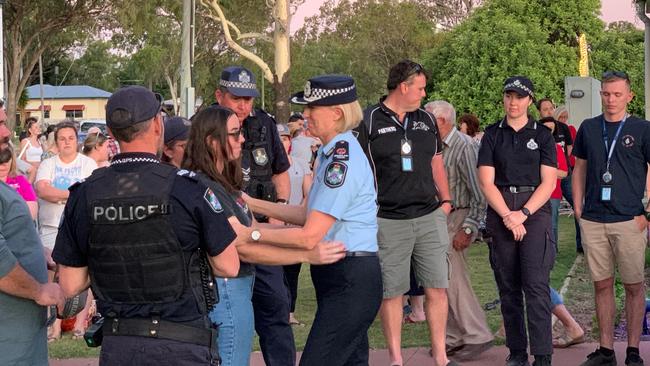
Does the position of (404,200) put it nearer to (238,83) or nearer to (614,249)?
(238,83)

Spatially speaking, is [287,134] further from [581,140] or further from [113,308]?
[113,308]

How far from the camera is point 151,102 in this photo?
3832 mm

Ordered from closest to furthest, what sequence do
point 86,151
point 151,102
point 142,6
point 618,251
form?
point 151,102
point 618,251
point 86,151
point 142,6

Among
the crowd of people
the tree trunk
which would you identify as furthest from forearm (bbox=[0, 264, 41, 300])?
the tree trunk

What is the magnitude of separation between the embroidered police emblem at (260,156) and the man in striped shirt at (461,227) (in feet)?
5.02

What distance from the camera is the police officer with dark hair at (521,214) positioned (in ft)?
22.9

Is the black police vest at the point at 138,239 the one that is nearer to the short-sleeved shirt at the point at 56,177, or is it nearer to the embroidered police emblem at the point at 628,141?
the embroidered police emblem at the point at 628,141

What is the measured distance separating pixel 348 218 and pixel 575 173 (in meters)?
3.19

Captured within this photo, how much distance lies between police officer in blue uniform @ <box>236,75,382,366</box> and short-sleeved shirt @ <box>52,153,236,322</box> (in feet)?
2.74

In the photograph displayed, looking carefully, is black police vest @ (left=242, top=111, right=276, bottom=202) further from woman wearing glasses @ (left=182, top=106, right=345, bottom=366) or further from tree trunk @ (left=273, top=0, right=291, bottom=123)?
tree trunk @ (left=273, top=0, right=291, bottom=123)

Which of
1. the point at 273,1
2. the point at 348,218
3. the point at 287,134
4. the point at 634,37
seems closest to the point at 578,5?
the point at 634,37

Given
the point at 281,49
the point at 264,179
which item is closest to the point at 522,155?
the point at 264,179

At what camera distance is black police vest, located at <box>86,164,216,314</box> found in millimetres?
3697

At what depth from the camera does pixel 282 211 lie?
5.45 metres
